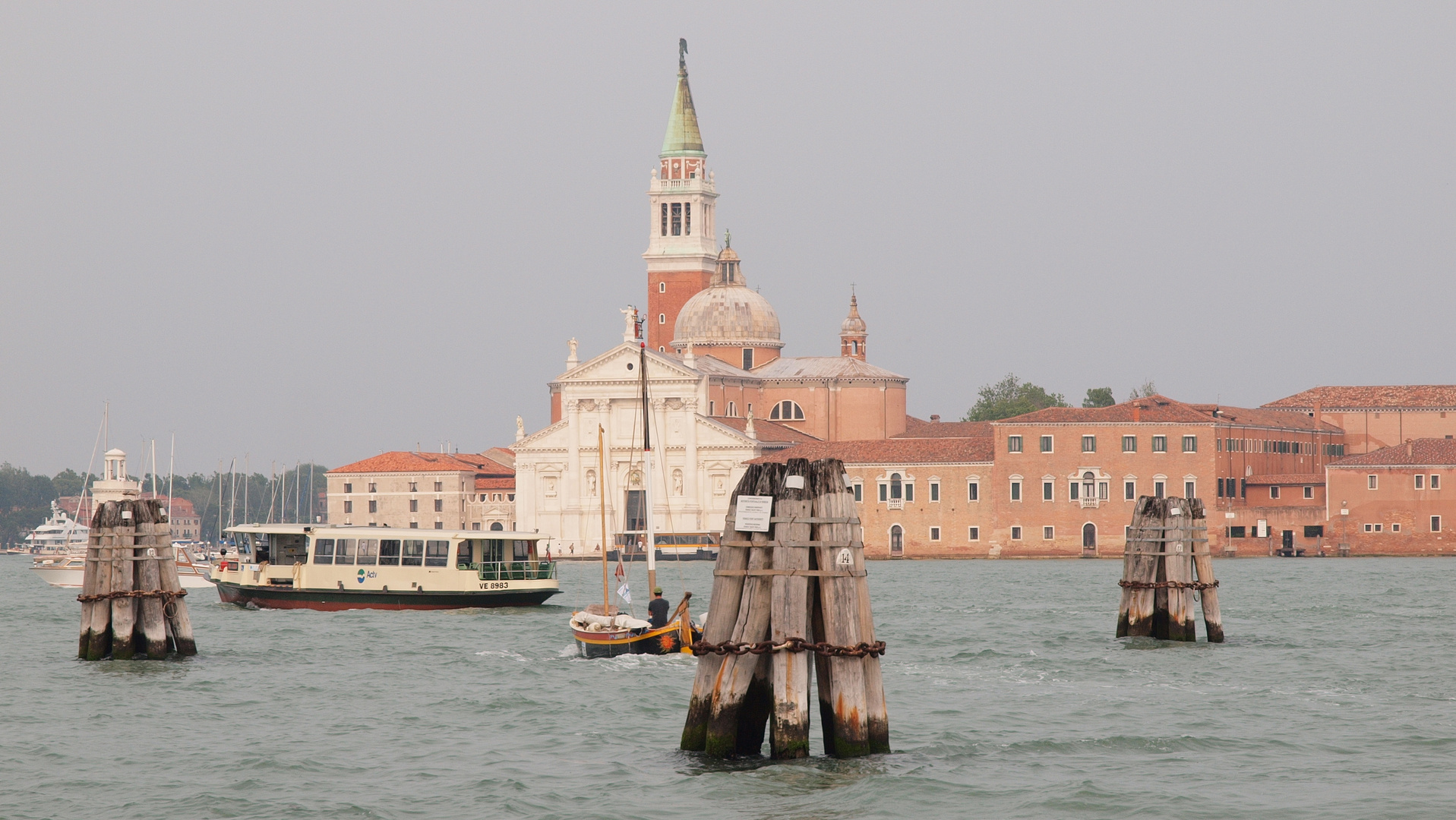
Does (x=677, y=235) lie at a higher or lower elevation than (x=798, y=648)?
higher

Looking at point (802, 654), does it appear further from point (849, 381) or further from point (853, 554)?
point (849, 381)

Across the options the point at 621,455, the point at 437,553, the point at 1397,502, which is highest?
the point at 621,455

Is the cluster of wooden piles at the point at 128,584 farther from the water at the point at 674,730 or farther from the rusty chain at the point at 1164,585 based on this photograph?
the rusty chain at the point at 1164,585

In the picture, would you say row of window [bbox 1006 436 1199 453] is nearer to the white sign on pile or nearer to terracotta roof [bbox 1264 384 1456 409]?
terracotta roof [bbox 1264 384 1456 409]

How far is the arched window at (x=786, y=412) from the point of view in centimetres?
8406

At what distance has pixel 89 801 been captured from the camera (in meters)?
15.4

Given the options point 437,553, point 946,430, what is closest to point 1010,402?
point 946,430

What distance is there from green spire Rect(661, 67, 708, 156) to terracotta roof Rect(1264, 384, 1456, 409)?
27.3 metres

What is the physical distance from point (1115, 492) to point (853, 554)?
5639 centimetres

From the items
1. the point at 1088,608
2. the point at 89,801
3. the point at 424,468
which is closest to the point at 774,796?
the point at 89,801

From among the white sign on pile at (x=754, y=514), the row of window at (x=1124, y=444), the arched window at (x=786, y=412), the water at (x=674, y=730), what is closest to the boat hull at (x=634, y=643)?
the water at (x=674, y=730)

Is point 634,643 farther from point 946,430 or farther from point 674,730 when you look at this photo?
point 946,430

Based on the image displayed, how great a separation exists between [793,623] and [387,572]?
2448cm

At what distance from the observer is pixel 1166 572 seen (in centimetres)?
2641
